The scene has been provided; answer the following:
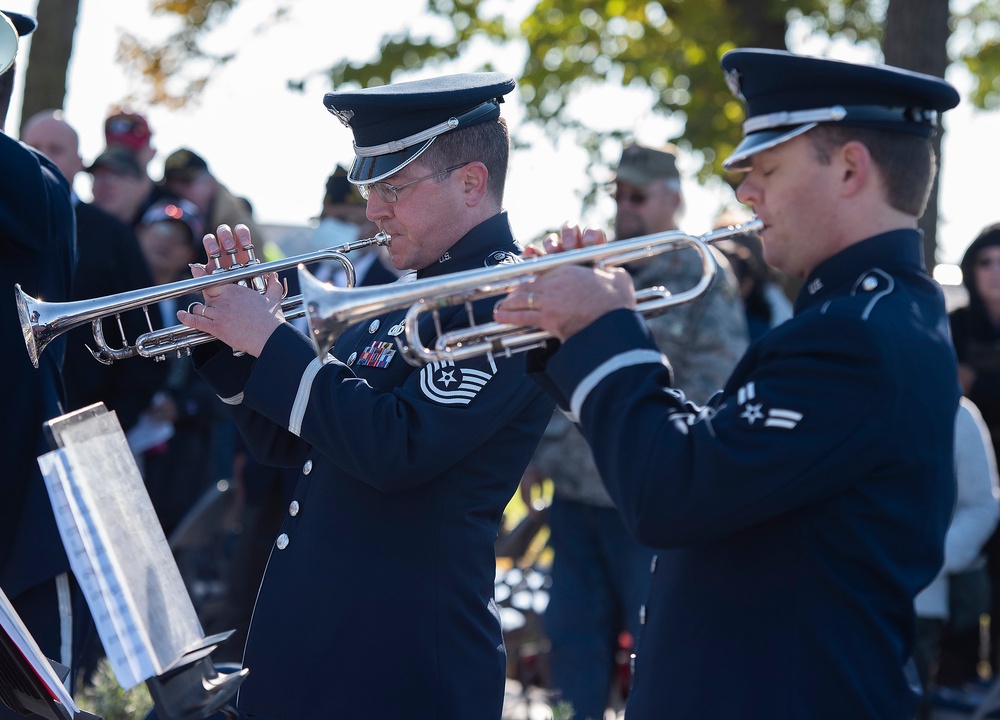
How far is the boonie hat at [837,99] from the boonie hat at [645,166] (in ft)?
10.7

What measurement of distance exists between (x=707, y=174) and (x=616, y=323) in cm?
936

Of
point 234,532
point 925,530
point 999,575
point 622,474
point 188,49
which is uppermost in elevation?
point 188,49

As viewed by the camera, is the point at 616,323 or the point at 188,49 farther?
the point at 188,49

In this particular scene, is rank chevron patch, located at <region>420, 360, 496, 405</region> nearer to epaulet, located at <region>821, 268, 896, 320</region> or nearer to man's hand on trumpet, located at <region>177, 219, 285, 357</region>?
man's hand on trumpet, located at <region>177, 219, 285, 357</region>

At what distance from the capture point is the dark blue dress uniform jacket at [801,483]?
2.05 meters

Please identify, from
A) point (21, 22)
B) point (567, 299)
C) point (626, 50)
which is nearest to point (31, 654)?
point (567, 299)

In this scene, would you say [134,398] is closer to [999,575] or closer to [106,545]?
[106,545]

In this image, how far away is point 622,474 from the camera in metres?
2.07

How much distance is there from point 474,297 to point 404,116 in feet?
2.35

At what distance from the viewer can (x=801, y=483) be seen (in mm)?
2051

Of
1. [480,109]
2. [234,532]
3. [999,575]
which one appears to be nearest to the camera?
[480,109]

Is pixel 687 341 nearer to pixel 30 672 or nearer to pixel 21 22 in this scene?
pixel 21 22

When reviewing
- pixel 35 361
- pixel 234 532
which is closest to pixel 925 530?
pixel 35 361

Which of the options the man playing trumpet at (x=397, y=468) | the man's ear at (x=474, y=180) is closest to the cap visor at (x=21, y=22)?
the man playing trumpet at (x=397, y=468)
